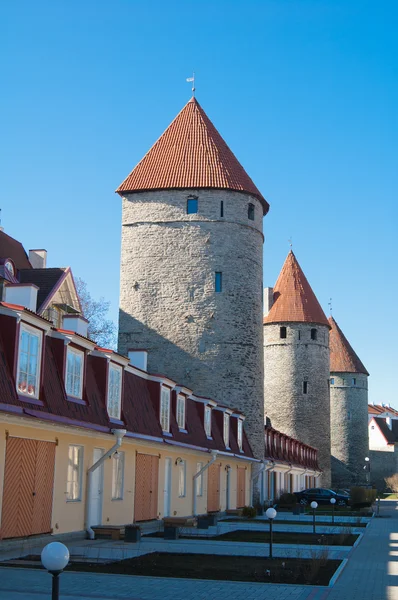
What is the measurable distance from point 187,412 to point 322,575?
12.4 m

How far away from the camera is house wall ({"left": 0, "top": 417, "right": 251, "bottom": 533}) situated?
13.4 metres

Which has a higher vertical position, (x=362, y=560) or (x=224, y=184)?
(x=224, y=184)

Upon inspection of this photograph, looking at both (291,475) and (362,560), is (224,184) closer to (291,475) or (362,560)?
(291,475)

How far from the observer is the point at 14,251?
105 feet

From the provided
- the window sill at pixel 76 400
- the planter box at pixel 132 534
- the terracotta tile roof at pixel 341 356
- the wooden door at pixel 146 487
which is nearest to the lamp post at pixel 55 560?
the window sill at pixel 76 400

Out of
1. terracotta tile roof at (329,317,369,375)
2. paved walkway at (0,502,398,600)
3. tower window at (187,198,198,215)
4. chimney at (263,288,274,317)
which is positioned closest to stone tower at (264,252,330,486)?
chimney at (263,288,274,317)

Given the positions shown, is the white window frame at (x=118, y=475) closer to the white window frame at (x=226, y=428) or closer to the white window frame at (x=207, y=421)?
the white window frame at (x=207, y=421)

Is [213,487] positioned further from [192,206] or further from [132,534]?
[192,206]

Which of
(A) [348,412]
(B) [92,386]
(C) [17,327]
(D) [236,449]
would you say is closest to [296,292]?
(A) [348,412]

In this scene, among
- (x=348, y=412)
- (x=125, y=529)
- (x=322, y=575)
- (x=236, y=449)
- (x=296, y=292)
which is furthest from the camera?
(x=348, y=412)

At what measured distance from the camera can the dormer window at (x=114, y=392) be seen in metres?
17.0

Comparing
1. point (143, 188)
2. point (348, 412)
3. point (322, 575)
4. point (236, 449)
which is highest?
point (143, 188)

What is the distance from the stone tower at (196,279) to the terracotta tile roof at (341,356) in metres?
32.3

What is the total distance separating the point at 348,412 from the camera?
2569 inches
